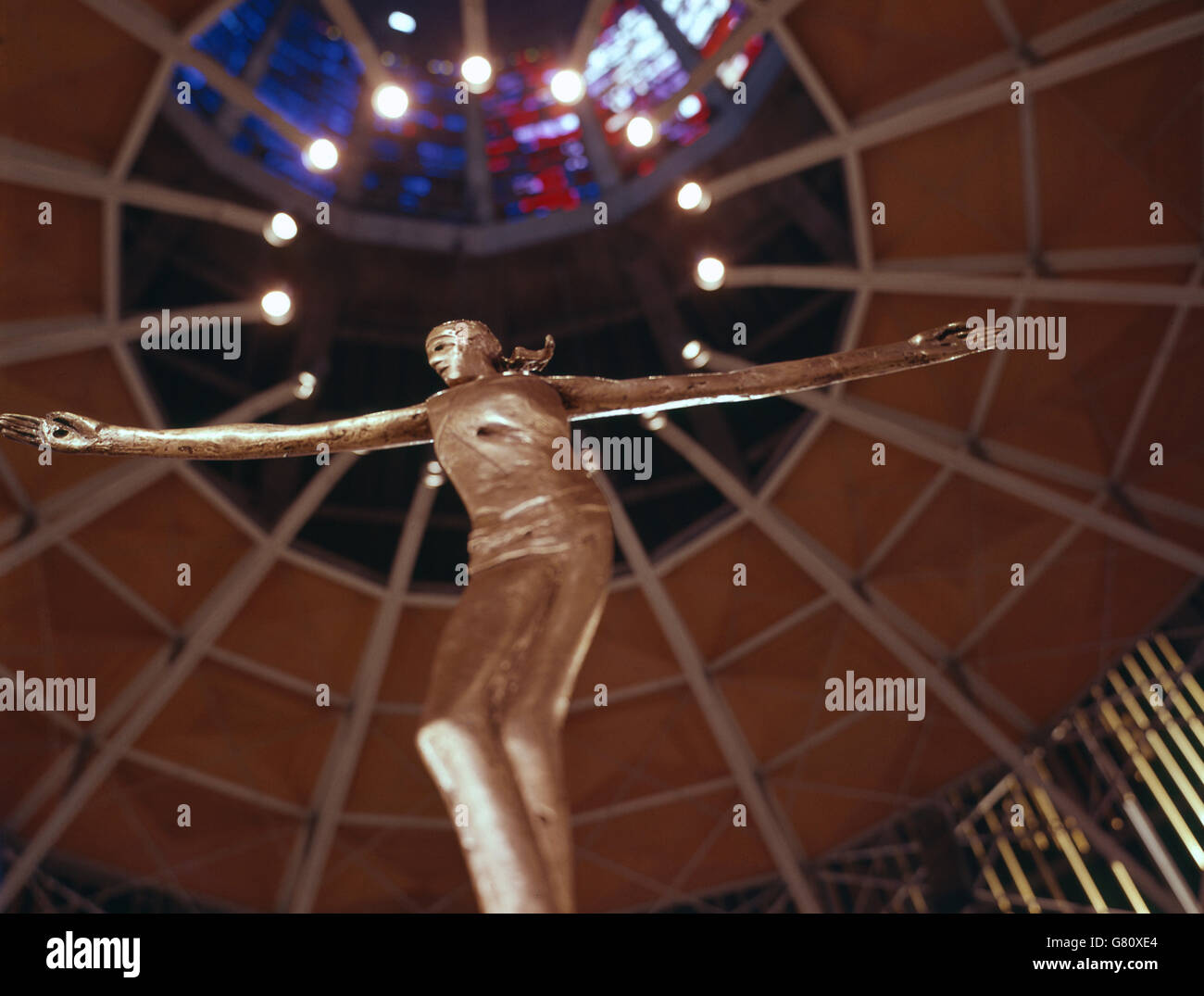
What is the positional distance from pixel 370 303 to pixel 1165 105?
12.5 metres

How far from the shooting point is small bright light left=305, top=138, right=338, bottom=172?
11938 mm

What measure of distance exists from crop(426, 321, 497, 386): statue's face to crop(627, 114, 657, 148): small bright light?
276 inches

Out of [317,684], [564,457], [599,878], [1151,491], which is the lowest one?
[564,457]

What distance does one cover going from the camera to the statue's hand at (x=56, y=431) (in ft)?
19.8

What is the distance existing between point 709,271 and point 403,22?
10.8 metres

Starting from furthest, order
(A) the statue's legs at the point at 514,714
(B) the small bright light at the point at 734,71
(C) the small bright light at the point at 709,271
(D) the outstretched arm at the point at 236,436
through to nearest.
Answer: (B) the small bright light at the point at 734,71, (C) the small bright light at the point at 709,271, (D) the outstretched arm at the point at 236,436, (A) the statue's legs at the point at 514,714

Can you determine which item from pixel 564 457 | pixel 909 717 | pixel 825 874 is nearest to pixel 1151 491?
pixel 909 717

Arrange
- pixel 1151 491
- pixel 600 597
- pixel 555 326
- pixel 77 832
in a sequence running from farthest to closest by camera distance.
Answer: pixel 555 326
pixel 77 832
pixel 1151 491
pixel 600 597

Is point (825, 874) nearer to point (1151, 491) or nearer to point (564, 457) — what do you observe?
point (1151, 491)

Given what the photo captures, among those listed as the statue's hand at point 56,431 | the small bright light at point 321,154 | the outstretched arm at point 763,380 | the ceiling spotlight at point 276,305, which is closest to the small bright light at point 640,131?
the small bright light at point 321,154

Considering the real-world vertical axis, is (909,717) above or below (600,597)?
above

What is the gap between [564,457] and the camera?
19.3 ft

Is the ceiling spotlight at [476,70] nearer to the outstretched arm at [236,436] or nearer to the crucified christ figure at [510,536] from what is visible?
the crucified christ figure at [510,536]

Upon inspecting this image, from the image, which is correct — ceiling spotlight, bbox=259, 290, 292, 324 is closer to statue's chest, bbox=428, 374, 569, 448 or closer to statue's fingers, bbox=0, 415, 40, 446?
statue's fingers, bbox=0, 415, 40, 446
